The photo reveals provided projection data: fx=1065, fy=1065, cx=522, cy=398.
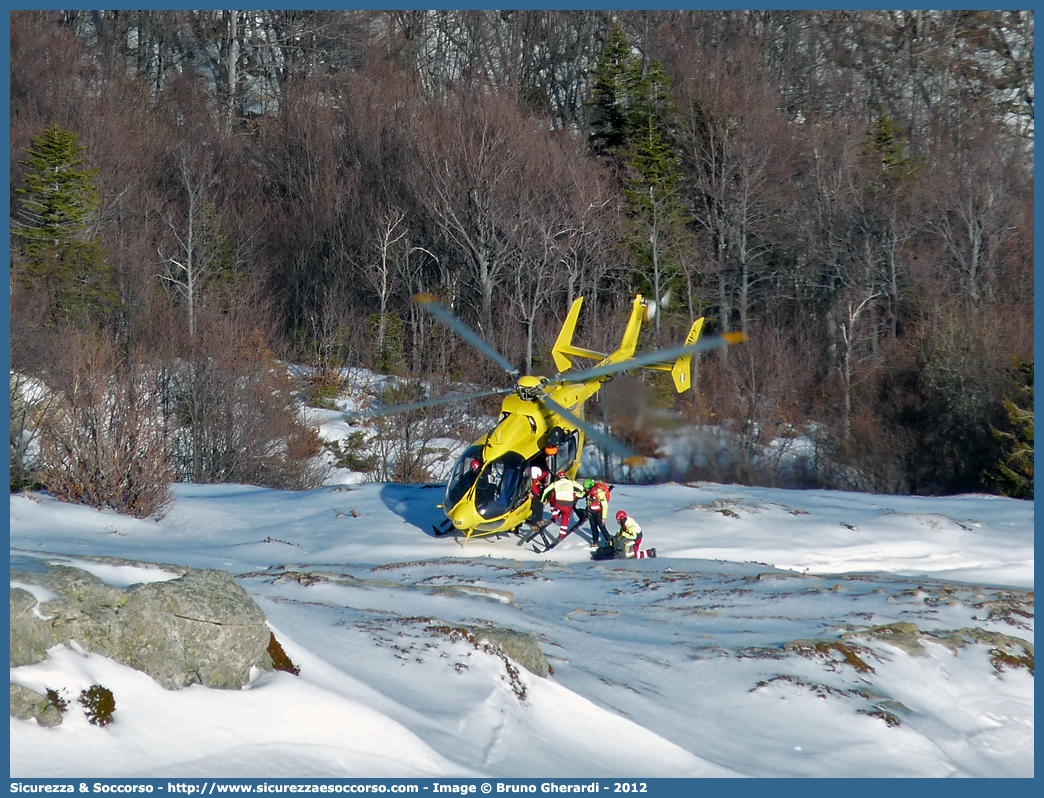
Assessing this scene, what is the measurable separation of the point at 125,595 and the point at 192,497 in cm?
1272

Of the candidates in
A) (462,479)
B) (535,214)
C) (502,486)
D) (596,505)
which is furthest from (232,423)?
(535,214)

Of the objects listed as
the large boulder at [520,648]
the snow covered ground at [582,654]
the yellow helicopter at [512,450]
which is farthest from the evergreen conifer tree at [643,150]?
the large boulder at [520,648]

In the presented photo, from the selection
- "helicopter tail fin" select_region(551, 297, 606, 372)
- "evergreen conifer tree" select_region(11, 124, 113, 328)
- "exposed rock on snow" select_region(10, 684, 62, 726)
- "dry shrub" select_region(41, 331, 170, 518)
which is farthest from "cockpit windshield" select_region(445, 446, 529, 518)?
"evergreen conifer tree" select_region(11, 124, 113, 328)

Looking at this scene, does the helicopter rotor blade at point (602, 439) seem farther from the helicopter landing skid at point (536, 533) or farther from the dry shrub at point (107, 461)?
the dry shrub at point (107, 461)

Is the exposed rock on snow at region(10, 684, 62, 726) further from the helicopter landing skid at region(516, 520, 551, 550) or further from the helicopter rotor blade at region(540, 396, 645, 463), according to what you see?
the helicopter landing skid at region(516, 520, 551, 550)

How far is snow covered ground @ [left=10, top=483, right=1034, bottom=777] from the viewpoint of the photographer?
6.52m

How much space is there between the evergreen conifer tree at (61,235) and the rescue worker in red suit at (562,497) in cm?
2715

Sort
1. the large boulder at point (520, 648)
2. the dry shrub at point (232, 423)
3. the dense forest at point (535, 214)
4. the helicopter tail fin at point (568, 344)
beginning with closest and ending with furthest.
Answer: the large boulder at point (520, 648)
the helicopter tail fin at point (568, 344)
the dry shrub at point (232, 423)
the dense forest at point (535, 214)

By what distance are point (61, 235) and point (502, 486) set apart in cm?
3070

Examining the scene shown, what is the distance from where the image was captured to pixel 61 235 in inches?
1583

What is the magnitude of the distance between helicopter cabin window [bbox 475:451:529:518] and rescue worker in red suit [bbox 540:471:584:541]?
412mm

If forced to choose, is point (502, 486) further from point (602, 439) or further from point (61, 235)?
point (61, 235)

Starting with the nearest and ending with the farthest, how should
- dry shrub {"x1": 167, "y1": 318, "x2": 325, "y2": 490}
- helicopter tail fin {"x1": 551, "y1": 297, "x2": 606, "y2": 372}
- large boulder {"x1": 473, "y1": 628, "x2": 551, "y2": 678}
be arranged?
1. large boulder {"x1": 473, "y1": 628, "x2": 551, "y2": 678}
2. helicopter tail fin {"x1": 551, "y1": 297, "x2": 606, "y2": 372}
3. dry shrub {"x1": 167, "y1": 318, "x2": 325, "y2": 490}

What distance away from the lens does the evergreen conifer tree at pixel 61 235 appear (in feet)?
127
